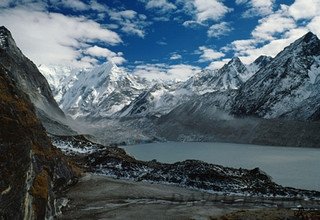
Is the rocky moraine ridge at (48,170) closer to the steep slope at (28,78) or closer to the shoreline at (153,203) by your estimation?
the shoreline at (153,203)

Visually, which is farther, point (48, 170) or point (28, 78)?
point (28, 78)

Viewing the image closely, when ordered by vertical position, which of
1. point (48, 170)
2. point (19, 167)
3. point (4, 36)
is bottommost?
point (48, 170)

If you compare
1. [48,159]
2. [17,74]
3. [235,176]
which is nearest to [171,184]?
[235,176]

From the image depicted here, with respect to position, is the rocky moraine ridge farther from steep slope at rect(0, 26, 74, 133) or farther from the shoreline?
steep slope at rect(0, 26, 74, 133)

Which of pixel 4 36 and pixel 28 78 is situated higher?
pixel 4 36

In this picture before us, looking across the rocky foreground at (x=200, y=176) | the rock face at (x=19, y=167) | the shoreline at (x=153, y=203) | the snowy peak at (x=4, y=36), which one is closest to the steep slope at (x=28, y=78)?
the snowy peak at (x=4, y=36)

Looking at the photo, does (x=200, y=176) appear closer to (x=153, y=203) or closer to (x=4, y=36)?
(x=153, y=203)

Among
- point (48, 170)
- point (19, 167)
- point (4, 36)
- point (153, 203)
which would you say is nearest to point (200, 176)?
point (153, 203)

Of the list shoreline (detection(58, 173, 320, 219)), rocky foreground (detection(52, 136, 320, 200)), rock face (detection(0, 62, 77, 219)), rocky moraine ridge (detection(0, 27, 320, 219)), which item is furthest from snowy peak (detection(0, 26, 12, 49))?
rock face (detection(0, 62, 77, 219))

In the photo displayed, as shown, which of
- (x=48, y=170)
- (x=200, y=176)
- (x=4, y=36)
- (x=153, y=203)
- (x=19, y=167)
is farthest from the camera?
(x=4, y=36)
